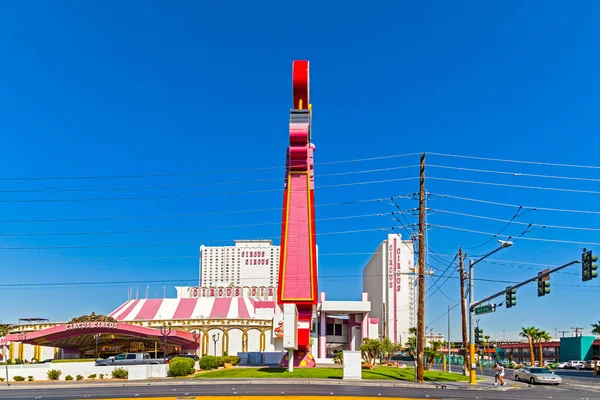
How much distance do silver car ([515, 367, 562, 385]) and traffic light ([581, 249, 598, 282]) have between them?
19151 mm

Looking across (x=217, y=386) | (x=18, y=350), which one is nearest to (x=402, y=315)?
(x=18, y=350)

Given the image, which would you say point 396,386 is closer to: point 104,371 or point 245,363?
point 104,371

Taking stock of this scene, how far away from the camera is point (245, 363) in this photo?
66688mm

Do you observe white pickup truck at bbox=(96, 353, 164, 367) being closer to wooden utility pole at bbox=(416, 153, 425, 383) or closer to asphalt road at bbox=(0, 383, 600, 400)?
asphalt road at bbox=(0, 383, 600, 400)

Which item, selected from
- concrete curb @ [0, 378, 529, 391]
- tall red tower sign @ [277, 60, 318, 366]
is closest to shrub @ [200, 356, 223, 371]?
tall red tower sign @ [277, 60, 318, 366]

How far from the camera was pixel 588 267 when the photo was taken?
25562mm

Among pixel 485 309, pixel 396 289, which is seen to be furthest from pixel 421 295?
pixel 396 289

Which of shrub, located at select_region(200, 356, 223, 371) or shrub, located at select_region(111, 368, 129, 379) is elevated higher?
shrub, located at select_region(111, 368, 129, 379)

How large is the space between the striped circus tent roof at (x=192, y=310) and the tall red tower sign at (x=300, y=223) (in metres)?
33.4

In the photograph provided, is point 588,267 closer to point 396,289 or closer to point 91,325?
point 91,325

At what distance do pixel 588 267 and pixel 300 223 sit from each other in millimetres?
29241

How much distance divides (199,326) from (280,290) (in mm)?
32914

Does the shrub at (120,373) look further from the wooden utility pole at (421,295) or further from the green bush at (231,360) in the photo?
the wooden utility pole at (421,295)

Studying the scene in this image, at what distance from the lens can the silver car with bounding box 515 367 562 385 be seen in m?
41.5
